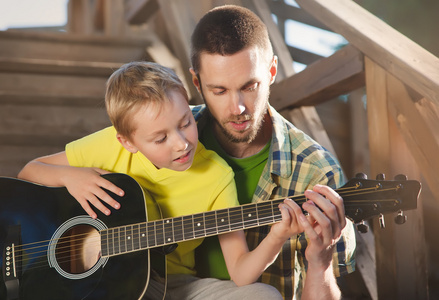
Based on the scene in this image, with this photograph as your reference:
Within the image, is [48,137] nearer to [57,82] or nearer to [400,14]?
[57,82]

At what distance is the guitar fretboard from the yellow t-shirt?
0.14 meters

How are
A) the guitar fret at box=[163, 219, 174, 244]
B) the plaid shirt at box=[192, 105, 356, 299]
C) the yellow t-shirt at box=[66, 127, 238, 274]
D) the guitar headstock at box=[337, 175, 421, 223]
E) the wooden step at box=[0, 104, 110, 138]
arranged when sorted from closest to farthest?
1. the guitar headstock at box=[337, 175, 421, 223]
2. the guitar fret at box=[163, 219, 174, 244]
3. the yellow t-shirt at box=[66, 127, 238, 274]
4. the plaid shirt at box=[192, 105, 356, 299]
5. the wooden step at box=[0, 104, 110, 138]

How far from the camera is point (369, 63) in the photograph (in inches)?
77.9

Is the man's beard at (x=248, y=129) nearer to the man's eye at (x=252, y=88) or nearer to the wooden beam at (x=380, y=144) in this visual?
the man's eye at (x=252, y=88)

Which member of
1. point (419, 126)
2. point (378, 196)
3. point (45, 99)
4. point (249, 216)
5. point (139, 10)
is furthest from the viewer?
point (139, 10)

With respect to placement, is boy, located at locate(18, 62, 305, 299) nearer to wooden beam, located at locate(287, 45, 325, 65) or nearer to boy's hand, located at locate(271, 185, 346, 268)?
boy's hand, located at locate(271, 185, 346, 268)

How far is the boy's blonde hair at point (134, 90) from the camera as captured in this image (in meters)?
1.59

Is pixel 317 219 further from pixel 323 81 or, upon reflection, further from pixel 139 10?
pixel 139 10

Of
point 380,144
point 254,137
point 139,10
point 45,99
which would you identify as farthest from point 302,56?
point 254,137

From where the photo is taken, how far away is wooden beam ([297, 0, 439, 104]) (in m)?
1.58

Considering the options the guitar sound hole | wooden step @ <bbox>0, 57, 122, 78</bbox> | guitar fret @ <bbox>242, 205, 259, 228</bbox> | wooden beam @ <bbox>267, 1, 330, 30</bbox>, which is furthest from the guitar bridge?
wooden beam @ <bbox>267, 1, 330, 30</bbox>

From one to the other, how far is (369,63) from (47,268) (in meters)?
1.35

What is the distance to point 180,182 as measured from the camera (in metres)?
1.71

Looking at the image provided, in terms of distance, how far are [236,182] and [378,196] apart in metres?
0.66
